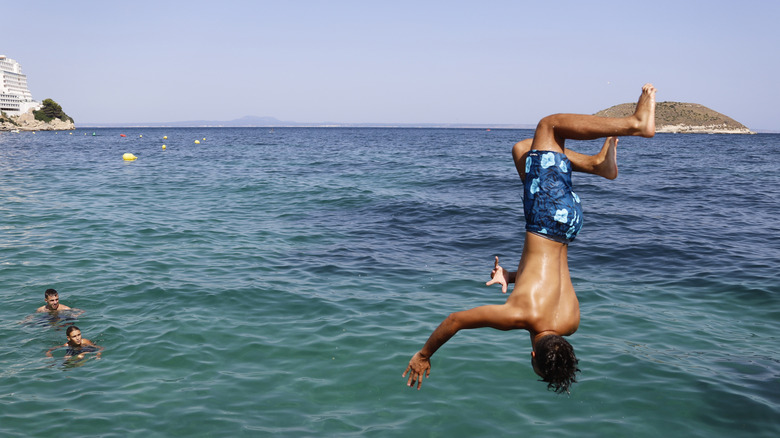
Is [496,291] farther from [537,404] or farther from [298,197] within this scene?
[298,197]

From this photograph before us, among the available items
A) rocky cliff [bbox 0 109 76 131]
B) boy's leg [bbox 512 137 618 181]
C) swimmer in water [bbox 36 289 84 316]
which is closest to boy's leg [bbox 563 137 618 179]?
boy's leg [bbox 512 137 618 181]

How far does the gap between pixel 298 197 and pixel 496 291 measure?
1737 centimetres

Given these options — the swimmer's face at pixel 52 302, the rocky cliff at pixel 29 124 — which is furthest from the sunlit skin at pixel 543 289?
the rocky cliff at pixel 29 124

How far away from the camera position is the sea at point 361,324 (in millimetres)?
8297

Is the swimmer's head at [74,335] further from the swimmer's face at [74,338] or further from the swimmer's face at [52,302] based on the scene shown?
the swimmer's face at [52,302]

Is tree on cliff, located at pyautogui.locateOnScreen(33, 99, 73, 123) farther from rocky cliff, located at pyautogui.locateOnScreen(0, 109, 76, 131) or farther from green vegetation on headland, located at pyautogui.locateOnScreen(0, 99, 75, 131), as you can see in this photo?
rocky cliff, located at pyautogui.locateOnScreen(0, 109, 76, 131)

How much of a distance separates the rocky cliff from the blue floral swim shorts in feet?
577

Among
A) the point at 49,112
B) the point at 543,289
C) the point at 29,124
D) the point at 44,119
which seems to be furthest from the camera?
the point at 49,112

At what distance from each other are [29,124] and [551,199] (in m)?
Answer: 199

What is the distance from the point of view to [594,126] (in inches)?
186

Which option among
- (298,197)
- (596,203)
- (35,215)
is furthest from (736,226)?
(35,215)

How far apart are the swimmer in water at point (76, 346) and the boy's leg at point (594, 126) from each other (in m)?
9.16

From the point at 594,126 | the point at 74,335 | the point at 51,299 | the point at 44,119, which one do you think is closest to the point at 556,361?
the point at 594,126

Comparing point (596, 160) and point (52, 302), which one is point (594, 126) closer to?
point (596, 160)
